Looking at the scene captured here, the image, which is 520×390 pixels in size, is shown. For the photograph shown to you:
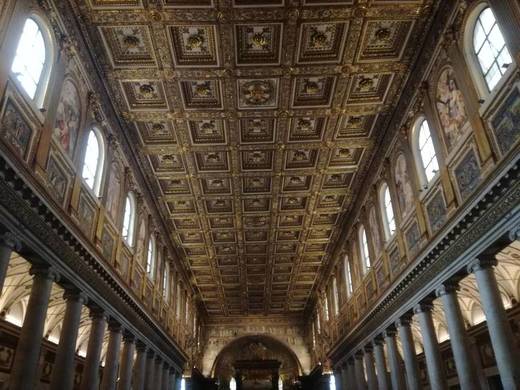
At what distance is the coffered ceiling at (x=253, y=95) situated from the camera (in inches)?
494

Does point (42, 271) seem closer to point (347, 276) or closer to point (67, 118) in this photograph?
point (67, 118)

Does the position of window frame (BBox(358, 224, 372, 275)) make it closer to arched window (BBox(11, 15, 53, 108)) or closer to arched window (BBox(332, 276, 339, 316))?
arched window (BBox(332, 276, 339, 316))

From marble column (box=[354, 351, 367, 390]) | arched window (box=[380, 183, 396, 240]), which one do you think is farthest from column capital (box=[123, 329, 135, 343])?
marble column (box=[354, 351, 367, 390])

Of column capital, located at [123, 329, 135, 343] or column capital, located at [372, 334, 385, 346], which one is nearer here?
column capital, located at [123, 329, 135, 343]

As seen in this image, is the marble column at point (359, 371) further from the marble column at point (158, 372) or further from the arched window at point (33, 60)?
the arched window at point (33, 60)

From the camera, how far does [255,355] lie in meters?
41.1

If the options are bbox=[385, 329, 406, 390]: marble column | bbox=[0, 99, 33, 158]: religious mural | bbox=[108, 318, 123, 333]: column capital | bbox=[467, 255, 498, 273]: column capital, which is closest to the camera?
bbox=[0, 99, 33, 158]: religious mural

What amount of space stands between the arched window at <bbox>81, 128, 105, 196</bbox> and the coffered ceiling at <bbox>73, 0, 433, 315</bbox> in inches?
56.9

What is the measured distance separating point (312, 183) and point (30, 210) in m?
13.4

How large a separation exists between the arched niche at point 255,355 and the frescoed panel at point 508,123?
33737 millimetres

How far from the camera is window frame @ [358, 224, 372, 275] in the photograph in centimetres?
2071

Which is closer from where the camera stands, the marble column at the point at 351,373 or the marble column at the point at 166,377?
the marble column at the point at 166,377

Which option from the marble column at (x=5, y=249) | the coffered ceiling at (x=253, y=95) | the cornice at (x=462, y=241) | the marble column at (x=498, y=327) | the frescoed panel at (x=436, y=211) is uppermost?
the coffered ceiling at (x=253, y=95)

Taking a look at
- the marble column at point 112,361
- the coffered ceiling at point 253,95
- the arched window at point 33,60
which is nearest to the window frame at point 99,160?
the coffered ceiling at point 253,95
